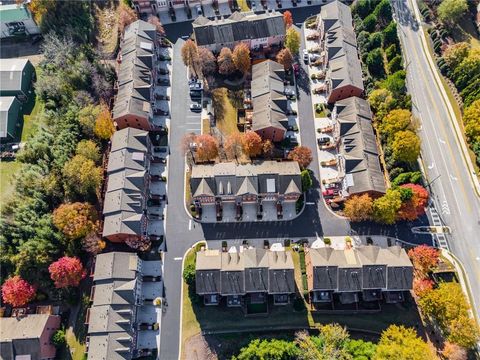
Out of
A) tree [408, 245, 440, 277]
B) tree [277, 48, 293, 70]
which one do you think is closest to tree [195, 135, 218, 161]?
tree [277, 48, 293, 70]

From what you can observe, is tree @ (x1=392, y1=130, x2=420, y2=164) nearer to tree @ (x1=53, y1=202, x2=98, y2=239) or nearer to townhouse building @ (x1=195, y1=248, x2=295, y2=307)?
townhouse building @ (x1=195, y1=248, x2=295, y2=307)

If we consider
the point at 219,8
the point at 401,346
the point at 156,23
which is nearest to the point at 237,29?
the point at 219,8

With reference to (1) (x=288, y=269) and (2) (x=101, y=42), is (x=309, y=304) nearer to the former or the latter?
(1) (x=288, y=269)

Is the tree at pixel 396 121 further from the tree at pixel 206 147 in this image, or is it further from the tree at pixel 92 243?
the tree at pixel 92 243

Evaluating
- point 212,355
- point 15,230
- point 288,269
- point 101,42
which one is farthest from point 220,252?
point 101,42

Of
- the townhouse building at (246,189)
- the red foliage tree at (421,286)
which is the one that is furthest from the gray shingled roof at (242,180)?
the red foliage tree at (421,286)

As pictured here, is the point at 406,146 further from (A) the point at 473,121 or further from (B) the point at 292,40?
(B) the point at 292,40
